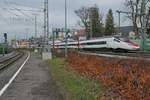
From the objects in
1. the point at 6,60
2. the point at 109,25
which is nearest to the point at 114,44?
the point at 6,60

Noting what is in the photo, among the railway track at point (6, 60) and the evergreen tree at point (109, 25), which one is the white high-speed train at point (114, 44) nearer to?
the railway track at point (6, 60)

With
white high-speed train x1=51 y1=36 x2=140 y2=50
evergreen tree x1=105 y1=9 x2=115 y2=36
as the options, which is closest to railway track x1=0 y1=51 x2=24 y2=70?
white high-speed train x1=51 y1=36 x2=140 y2=50

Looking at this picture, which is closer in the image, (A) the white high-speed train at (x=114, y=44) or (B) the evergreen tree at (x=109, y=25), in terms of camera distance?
(A) the white high-speed train at (x=114, y=44)

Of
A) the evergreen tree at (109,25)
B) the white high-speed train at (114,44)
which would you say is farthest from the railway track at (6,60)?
the evergreen tree at (109,25)

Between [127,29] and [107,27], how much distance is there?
37.1 feet

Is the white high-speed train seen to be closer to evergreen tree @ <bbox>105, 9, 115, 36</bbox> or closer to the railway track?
the railway track

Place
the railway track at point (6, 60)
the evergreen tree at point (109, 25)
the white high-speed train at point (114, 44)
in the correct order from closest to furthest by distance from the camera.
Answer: the railway track at point (6, 60), the white high-speed train at point (114, 44), the evergreen tree at point (109, 25)

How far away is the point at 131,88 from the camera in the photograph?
45.8 ft

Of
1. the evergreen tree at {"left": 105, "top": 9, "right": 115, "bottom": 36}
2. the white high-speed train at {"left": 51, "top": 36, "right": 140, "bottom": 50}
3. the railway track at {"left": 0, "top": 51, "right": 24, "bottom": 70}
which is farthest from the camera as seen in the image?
the evergreen tree at {"left": 105, "top": 9, "right": 115, "bottom": 36}

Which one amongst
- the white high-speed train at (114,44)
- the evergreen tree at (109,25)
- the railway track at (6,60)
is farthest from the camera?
the evergreen tree at (109,25)

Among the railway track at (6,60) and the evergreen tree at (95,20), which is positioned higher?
the evergreen tree at (95,20)

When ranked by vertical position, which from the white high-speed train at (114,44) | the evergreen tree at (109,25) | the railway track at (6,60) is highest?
the evergreen tree at (109,25)

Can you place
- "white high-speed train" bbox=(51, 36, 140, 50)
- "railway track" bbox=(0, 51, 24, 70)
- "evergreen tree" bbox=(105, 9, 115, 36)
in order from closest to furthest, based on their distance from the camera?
"railway track" bbox=(0, 51, 24, 70) < "white high-speed train" bbox=(51, 36, 140, 50) < "evergreen tree" bbox=(105, 9, 115, 36)

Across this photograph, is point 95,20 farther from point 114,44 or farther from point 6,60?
point 114,44
